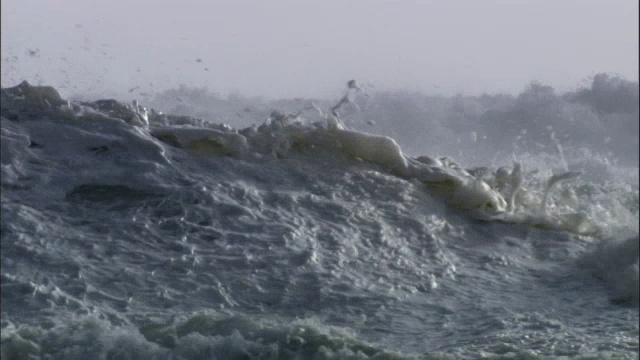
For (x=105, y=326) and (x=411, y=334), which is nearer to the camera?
(x=105, y=326)

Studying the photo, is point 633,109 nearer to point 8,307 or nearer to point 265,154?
point 265,154

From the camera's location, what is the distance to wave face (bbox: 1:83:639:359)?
4227mm

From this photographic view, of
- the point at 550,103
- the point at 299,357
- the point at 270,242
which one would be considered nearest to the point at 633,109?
the point at 550,103

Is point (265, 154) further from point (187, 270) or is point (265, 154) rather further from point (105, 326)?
point (105, 326)

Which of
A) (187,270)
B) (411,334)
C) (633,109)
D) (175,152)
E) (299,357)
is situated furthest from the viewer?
(633,109)

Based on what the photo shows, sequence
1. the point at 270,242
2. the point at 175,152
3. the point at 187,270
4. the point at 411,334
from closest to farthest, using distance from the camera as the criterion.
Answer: the point at 411,334
the point at 187,270
the point at 270,242
the point at 175,152

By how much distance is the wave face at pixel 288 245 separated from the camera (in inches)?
166

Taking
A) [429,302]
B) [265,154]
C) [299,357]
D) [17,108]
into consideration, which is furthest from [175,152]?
[299,357]

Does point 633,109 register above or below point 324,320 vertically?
above

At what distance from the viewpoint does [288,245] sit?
17.6 feet

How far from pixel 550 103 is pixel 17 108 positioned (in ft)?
14.6

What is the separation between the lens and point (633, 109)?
350 inches

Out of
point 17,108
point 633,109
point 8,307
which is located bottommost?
point 8,307

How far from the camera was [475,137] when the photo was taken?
9.28 m
